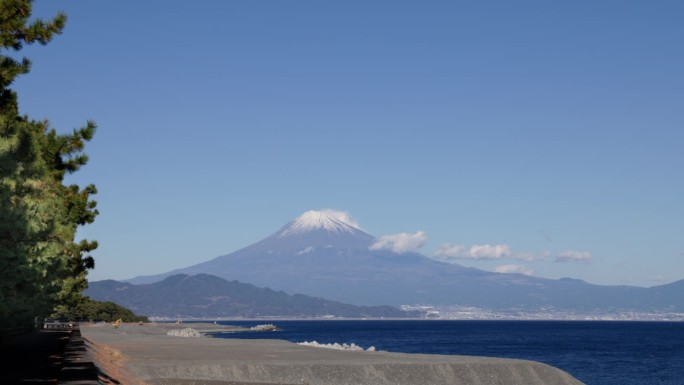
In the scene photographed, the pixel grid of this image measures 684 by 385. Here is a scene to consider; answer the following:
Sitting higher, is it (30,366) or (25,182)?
(25,182)

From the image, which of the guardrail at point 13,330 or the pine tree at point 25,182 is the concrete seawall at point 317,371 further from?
the guardrail at point 13,330

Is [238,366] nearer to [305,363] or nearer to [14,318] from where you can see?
[305,363]

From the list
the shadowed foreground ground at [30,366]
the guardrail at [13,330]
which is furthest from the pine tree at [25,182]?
the guardrail at [13,330]

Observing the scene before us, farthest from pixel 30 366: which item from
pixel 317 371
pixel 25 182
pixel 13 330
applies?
pixel 13 330

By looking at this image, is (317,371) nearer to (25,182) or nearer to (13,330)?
(25,182)

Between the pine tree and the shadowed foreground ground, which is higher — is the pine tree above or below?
above

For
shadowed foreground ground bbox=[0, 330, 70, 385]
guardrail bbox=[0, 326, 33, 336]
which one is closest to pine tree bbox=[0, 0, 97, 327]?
shadowed foreground ground bbox=[0, 330, 70, 385]

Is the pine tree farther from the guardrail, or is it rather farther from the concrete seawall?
the guardrail

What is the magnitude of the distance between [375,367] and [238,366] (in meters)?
7.03

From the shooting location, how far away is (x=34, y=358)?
37594 millimetres

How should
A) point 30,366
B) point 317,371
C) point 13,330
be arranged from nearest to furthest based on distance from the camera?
point 30,366
point 317,371
point 13,330

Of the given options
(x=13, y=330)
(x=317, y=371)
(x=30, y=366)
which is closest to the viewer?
(x=30, y=366)

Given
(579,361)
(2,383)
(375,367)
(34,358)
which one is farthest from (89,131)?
(579,361)

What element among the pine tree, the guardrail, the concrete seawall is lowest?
the concrete seawall
